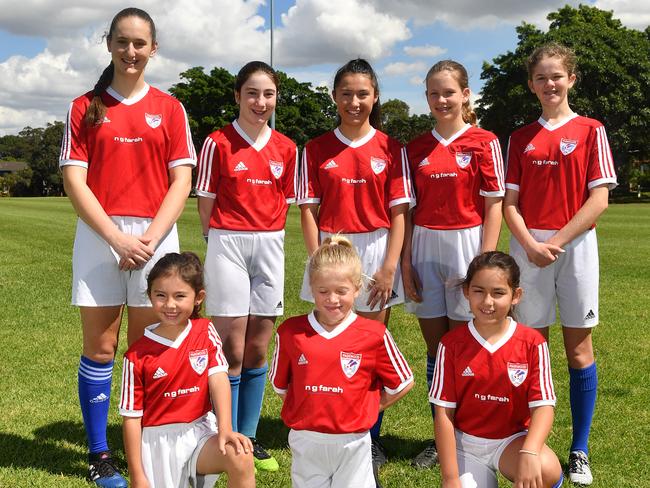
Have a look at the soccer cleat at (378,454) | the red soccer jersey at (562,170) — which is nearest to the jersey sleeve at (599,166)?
the red soccer jersey at (562,170)

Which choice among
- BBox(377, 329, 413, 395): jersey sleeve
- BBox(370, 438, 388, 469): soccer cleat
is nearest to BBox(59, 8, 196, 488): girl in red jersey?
BBox(377, 329, 413, 395): jersey sleeve

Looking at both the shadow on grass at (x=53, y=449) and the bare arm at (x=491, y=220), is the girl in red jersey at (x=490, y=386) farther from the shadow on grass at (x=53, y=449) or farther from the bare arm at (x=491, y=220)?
the shadow on grass at (x=53, y=449)

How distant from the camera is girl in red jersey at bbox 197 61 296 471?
4.04 m

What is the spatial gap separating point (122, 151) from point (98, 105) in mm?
282

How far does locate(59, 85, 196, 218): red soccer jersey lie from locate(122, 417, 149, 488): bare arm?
1200 mm

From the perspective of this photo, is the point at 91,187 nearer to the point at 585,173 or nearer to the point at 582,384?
the point at 585,173

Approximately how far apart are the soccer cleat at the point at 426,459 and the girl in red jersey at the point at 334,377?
1066 mm

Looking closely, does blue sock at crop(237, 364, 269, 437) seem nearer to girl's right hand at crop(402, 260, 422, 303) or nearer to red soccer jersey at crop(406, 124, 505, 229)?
girl's right hand at crop(402, 260, 422, 303)

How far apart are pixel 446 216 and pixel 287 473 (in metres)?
1.83

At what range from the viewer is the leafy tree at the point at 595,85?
3847 cm

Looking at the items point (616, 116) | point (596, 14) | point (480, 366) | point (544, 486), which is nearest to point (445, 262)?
point (480, 366)

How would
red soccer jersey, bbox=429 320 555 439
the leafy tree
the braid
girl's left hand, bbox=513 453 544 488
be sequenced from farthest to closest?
1. the leafy tree
2. the braid
3. red soccer jersey, bbox=429 320 555 439
4. girl's left hand, bbox=513 453 544 488

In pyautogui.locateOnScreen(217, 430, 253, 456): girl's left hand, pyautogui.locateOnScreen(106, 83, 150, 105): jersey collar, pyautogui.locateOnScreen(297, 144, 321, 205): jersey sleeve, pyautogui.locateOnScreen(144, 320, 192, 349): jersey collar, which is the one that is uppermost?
pyautogui.locateOnScreen(106, 83, 150, 105): jersey collar

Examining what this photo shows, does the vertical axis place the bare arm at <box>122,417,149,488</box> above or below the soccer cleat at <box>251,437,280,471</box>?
above
